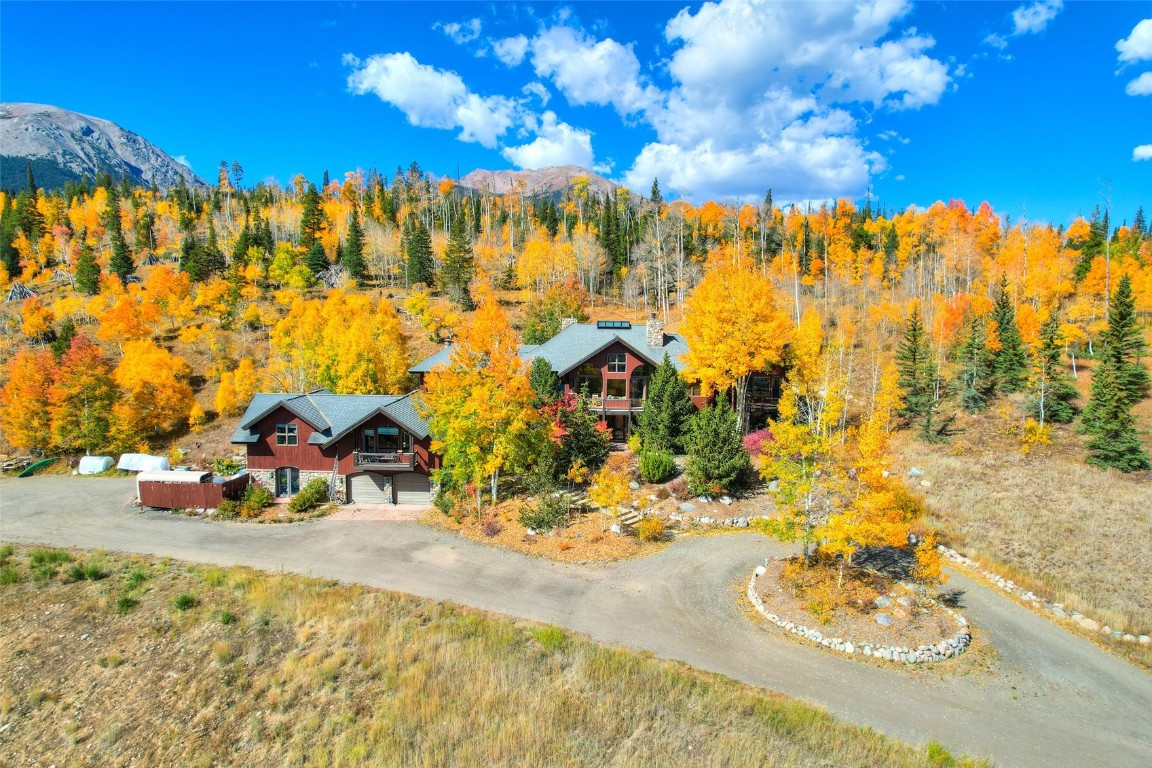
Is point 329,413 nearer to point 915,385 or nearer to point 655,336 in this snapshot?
point 655,336

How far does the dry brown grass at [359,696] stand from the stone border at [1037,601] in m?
9.75

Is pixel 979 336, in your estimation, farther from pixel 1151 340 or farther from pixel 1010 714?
pixel 1010 714

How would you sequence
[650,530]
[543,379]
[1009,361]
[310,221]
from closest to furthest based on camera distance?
[650,530] < [543,379] < [1009,361] < [310,221]

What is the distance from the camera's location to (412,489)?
30.3 metres

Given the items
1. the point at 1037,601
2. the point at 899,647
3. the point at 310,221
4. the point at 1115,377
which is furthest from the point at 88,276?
the point at 1115,377

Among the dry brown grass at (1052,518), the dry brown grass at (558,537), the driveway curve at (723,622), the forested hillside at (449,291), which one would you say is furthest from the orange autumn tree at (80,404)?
the dry brown grass at (1052,518)

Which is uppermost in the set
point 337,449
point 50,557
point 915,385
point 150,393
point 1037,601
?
point 915,385

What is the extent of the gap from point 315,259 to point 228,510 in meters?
58.0

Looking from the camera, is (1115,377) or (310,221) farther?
(310,221)

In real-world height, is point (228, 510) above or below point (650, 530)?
below

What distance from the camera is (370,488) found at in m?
30.3

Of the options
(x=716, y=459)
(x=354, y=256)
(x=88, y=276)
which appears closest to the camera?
(x=716, y=459)

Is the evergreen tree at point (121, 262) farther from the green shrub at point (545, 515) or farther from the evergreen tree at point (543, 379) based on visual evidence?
the green shrub at point (545, 515)

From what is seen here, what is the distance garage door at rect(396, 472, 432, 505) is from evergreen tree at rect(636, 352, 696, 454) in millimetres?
13058
